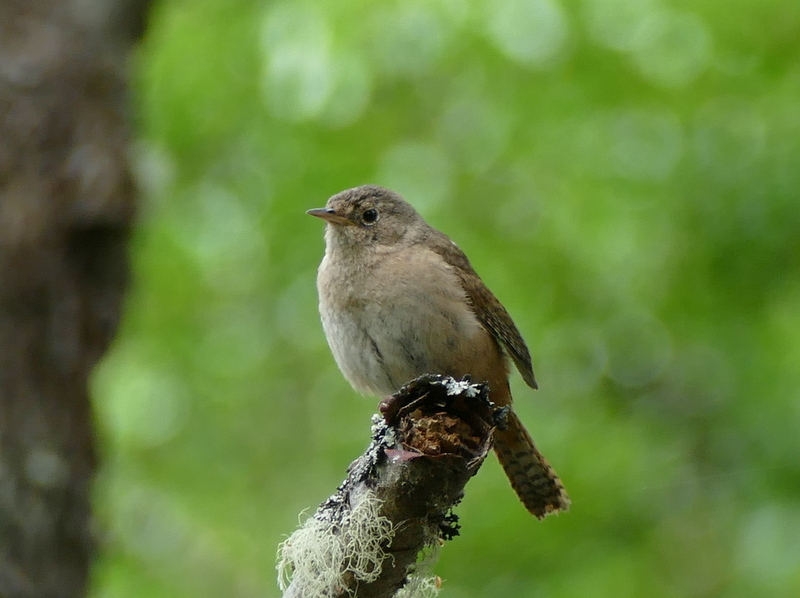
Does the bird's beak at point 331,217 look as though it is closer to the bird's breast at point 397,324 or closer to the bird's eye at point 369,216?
the bird's eye at point 369,216

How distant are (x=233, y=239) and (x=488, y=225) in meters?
2.06

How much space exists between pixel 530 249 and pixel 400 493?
4.82m

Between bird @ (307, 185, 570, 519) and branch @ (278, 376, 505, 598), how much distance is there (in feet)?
4.65

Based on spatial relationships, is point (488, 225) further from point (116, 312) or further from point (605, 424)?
point (116, 312)

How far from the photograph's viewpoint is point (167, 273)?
7.84m

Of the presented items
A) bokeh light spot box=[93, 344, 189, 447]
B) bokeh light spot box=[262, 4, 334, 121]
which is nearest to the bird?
bokeh light spot box=[262, 4, 334, 121]

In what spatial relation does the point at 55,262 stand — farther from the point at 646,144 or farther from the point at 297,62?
the point at 646,144

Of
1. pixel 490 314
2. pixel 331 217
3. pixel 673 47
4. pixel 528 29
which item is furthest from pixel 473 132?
pixel 490 314

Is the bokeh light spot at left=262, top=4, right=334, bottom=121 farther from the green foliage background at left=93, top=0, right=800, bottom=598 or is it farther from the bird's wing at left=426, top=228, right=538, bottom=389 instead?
the bird's wing at left=426, top=228, right=538, bottom=389

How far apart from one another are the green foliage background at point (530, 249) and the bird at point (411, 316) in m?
1.76

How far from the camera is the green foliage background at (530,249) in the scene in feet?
21.2

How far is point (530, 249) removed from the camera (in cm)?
725

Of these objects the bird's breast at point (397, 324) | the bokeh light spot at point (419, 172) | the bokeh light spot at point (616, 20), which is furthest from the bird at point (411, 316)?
the bokeh light spot at point (616, 20)

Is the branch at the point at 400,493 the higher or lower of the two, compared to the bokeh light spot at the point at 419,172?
lower
